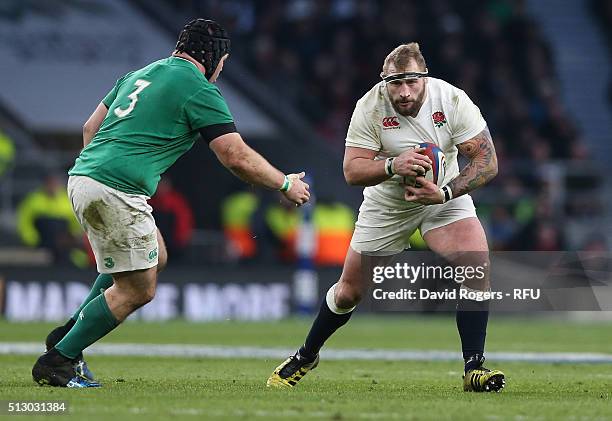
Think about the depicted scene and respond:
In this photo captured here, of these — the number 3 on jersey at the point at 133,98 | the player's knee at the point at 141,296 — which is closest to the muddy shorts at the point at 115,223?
the player's knee at the point at 141,296

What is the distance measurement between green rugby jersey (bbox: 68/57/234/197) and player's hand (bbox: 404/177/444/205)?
1.22 m

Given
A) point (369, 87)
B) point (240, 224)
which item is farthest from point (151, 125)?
point (369, 87)

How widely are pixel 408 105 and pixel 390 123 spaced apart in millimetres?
208

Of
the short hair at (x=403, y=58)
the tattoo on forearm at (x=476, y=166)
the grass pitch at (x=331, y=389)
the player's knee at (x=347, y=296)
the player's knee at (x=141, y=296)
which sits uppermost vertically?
the short hair at (x=403, y=58)

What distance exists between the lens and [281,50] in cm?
2522

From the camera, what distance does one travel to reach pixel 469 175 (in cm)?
880

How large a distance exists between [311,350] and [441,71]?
645 inches

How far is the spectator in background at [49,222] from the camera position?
2011 cm

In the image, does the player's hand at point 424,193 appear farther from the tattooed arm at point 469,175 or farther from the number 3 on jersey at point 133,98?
the number 3 on jersey at point 133,98

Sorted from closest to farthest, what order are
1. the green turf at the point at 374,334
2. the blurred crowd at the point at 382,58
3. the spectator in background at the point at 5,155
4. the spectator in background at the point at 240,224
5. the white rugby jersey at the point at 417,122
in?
the white rugby jersey at the point at 417,122 → the green turf at the point at 374,334 → the spectator in background at the point at 5,155 → the spectator in background at the point at 240,224 → the blurred crowd at the point at 382,58

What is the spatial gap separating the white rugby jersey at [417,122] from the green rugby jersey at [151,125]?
1.01 meters

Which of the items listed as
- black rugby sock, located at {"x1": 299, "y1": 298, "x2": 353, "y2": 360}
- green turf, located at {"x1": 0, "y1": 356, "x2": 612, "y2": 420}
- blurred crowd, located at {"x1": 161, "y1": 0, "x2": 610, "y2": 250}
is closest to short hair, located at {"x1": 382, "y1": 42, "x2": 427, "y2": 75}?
black rugby sock, located at {"x1": 299, "y1": 298, "x2": 353, "y2": 360}

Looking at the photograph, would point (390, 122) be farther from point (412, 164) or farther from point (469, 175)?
point (469, 175)

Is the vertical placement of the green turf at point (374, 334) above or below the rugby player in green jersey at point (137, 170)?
below
